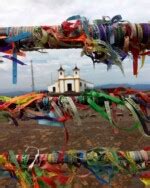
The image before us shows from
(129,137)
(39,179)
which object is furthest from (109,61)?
(129,137)

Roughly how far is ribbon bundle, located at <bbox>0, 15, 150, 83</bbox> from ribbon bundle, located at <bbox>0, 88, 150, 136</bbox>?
0.49 ft

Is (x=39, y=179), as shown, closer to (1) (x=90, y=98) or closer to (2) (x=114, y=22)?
(1) (x=90, y=98)

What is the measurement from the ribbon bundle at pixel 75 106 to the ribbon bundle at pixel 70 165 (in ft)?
0.78

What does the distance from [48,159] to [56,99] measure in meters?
0.39

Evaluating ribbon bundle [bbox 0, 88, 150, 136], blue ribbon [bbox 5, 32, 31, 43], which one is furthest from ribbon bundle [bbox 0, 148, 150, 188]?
blue ribbon [bbox 5, 32, 31, 43]

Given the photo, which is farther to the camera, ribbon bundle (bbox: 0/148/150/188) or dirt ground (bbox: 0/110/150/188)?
dirt ground (bbox: 0/110/150/188)

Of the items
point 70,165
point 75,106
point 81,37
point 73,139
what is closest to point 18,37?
point 81,37

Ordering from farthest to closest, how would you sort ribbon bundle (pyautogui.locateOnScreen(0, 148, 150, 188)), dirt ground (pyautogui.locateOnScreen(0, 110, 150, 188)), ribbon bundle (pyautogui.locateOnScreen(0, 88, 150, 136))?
dirt ground (pyautogui.locateOnScreen(0, 110, 150, 188)) < ribbon bundle (pyautogui.locateOnScreen(0, 148, 150, 188)) < ribbon bundle (pyautogui.locateOnScreen(0, 88, 150, 136))

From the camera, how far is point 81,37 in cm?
196

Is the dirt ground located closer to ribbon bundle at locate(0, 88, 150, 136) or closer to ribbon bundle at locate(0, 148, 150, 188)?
ribbon bundle at locate(0, 148, 150, 188)

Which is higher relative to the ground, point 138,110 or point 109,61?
point 109,61

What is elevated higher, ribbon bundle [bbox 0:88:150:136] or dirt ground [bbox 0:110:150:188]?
ribbon bundle [bbox 0:88:150:136]

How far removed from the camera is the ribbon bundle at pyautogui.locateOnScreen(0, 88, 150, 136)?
1.91 metres

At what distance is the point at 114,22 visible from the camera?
80.3 inches
